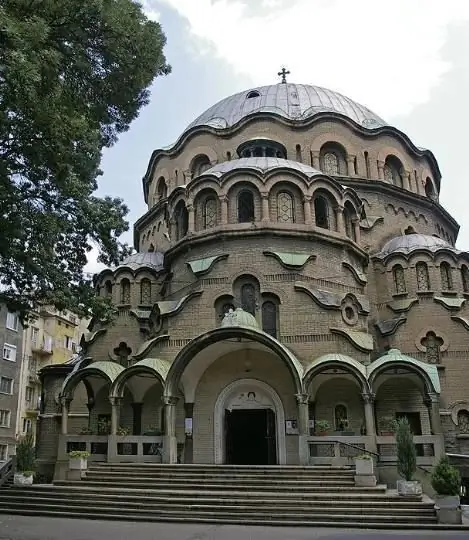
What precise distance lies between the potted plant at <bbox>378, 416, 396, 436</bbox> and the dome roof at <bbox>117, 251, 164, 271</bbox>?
10793mm

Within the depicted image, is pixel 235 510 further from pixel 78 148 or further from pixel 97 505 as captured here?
pixel 78 148

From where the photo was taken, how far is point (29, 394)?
1428 inches

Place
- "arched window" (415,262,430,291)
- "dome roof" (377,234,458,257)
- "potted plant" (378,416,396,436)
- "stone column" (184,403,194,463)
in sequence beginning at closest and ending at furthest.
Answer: "potted plant" (378,416,396,436)
"stone column" (184,403,194,463)
"arched window" (415,262,430,291)
"dome roof" (377,234,458,257)

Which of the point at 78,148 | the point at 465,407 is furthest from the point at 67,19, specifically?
the point at 465,407

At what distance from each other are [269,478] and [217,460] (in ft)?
12.3

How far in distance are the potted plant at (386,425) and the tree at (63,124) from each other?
940 centimetres

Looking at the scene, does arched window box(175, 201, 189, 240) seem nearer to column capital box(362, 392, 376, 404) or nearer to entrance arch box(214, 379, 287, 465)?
entrance arch box(214, 379, 287, 465)

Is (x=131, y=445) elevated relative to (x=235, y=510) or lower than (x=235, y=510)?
elevated

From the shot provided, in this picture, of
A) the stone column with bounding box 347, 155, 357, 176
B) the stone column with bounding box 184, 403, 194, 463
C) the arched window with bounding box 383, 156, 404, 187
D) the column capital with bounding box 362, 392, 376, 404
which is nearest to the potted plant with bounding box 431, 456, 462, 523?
the column capital with bounding box 362, 392, 376, 404

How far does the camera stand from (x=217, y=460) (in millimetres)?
17078

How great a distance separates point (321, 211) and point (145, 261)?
25.4 ft

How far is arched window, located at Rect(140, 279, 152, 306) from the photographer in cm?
2269

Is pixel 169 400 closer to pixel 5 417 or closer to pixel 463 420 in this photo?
pixel 463 420

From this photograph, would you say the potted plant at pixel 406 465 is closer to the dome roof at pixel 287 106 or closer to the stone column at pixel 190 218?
the stone column at pixel 190 218
